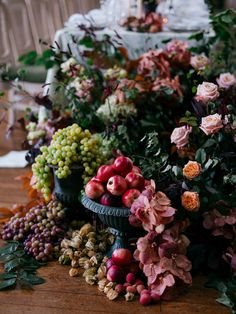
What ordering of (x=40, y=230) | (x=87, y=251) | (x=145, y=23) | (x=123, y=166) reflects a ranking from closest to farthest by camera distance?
(x=123, y=166) < (x=87, y=251) < (x=40, y=230) < (x=145, y=23)

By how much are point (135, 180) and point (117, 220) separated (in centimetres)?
16

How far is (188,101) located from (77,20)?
82 centimetres

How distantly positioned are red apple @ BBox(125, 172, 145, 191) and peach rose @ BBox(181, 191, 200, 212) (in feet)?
0.54

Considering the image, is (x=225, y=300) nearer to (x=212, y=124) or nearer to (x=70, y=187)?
(x=212, y=124)

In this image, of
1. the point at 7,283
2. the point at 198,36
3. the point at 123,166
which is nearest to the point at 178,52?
the point at 198,36

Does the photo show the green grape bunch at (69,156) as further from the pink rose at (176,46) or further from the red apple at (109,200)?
the pink rose at (176,46)

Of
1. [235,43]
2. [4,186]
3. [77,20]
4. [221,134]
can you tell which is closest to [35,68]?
[77,20]

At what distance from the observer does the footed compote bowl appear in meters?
1.81

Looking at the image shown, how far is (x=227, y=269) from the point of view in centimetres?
192

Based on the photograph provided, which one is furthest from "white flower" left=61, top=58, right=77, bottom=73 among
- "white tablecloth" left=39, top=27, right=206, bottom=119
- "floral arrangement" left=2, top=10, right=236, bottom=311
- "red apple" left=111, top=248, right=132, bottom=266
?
"red apple" left=111, top=248, right=132, bottom=266

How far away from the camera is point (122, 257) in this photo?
1.87 metres

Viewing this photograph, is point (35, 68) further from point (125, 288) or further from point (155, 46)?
point (125, 288)

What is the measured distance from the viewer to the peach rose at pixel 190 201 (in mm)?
1743

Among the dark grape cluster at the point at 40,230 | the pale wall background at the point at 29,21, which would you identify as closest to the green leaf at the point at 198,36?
the dark grape cluster at the point at 40,230
